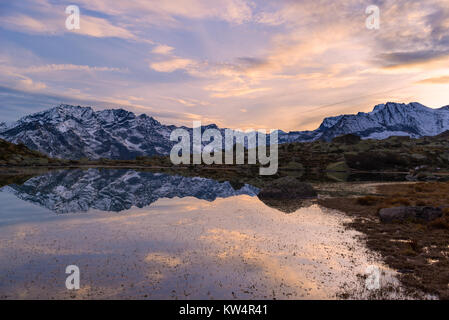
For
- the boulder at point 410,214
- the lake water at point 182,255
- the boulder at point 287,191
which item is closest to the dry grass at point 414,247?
the boulder at point 410,214

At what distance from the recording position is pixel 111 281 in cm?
1401

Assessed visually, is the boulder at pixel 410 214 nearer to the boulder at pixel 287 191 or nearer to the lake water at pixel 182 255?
the lake water at pixel 182 255

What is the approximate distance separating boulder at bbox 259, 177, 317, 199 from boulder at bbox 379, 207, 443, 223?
16724 millimetres

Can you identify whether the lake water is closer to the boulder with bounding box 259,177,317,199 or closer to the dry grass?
the dry grass

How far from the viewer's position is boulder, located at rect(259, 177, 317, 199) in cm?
4394

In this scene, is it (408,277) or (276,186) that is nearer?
(408,277)

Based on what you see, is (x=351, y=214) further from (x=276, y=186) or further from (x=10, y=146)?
(x=10, y=146)

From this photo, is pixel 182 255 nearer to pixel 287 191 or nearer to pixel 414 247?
pixel 414 247

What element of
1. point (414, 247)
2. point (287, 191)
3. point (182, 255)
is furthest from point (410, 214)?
point (182, 255)

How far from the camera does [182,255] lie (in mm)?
17797

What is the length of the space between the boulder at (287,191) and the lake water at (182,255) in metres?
11.6

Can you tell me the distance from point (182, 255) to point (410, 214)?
67.4 ft
